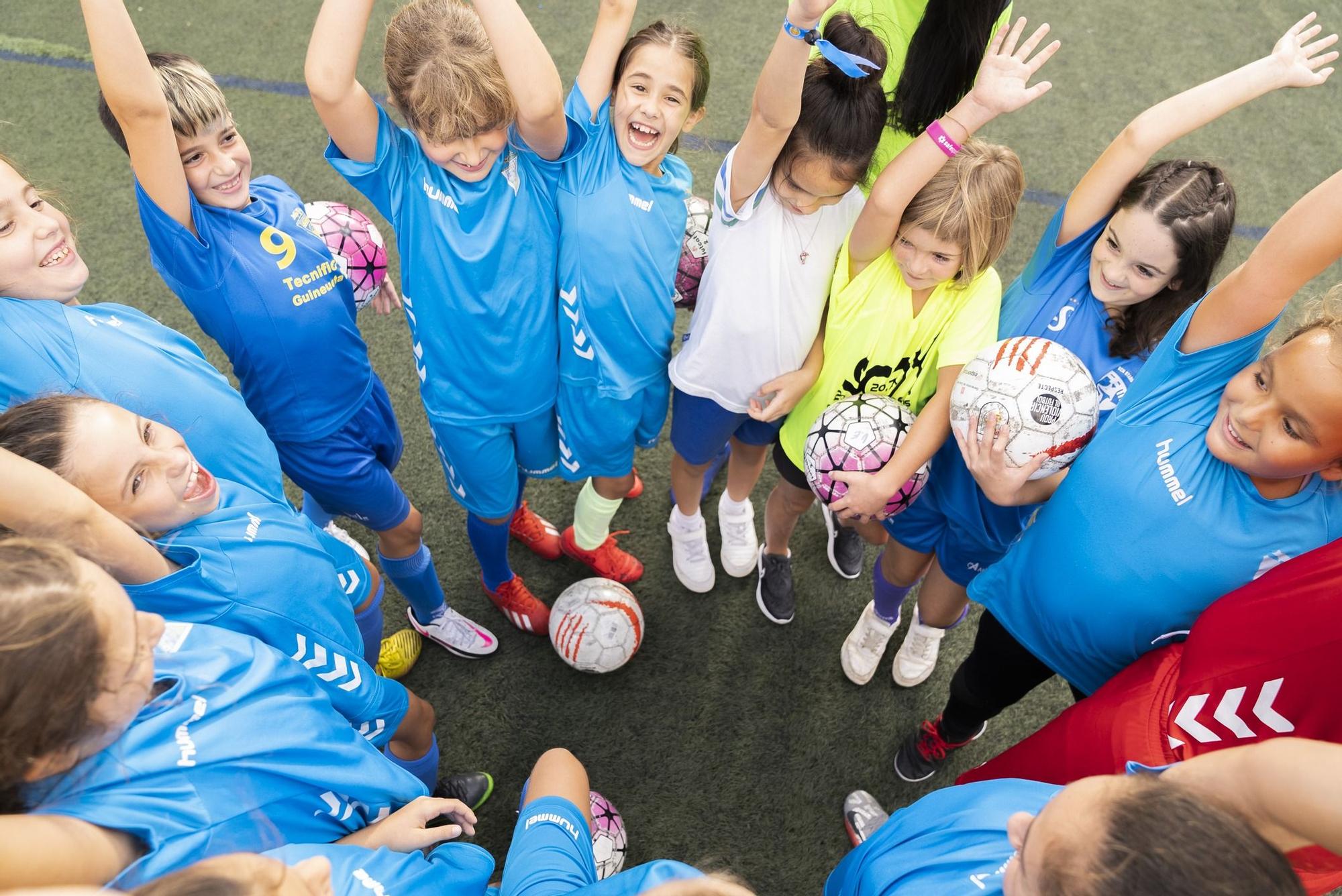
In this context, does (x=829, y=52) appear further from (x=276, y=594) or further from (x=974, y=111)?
(x=276, y=594)

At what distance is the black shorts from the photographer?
2.74m

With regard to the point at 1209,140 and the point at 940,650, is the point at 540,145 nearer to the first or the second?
the point at 940,650

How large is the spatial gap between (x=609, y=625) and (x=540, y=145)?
4.87ft

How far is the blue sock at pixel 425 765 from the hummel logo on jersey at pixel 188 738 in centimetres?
94

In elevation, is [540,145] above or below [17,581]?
above

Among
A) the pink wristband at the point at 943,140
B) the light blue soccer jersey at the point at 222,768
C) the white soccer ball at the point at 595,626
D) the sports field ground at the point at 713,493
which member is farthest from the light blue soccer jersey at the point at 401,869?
the pink wristband at the point at 943,140

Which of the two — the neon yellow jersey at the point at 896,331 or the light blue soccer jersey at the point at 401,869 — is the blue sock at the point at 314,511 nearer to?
the light blue soccer jersey at the point at 401,869

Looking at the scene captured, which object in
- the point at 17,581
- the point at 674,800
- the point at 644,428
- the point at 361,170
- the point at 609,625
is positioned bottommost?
the point at 674,800

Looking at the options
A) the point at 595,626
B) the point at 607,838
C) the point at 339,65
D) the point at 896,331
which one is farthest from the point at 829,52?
the point at 607,838

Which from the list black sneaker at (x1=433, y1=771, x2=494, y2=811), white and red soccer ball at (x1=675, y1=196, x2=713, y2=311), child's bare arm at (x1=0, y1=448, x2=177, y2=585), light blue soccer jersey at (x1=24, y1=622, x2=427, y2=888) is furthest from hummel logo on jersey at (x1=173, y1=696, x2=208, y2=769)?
white and red soccer ball at (x1=675, y1=196, x2=713, y2=311)

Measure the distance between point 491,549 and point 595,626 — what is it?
0.44 m

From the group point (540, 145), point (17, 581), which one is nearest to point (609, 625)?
point (540, 145)

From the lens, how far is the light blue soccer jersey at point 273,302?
7.14 feet

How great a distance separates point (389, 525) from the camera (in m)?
2.71
